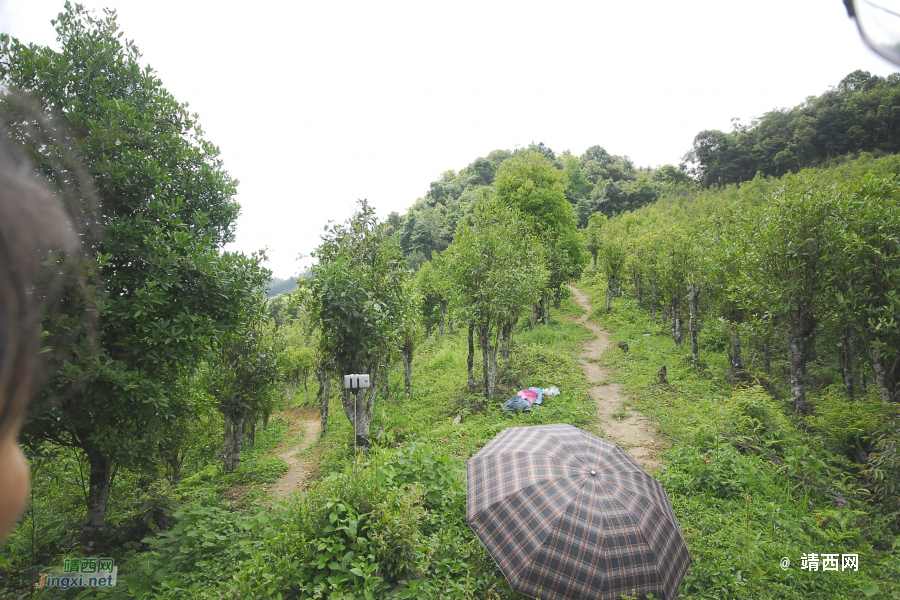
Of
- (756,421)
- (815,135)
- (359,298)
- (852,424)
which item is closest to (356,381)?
(359,298)

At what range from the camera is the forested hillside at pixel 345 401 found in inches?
209

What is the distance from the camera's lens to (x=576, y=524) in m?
4.84

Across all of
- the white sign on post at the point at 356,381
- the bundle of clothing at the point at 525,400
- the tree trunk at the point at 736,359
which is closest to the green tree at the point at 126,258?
the white sign on post at the point at 356,381

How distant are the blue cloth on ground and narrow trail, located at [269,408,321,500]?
623cm

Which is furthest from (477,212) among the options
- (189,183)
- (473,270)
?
(189,183)

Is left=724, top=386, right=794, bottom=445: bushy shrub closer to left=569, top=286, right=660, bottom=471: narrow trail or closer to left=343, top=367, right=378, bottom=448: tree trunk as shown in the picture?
left=569, top=286, right=660, bottom=471: narrow trail

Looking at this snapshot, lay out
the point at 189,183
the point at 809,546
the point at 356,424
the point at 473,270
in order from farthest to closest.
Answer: the point at 473,270, the point at 356,424, the point at 189,183, the point at 809,546

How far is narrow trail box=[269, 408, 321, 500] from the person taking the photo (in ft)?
36.3

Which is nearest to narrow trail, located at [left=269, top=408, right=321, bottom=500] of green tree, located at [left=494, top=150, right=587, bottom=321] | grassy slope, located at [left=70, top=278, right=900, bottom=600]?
grassy slope, located at [left=70, top=278, right=900, bottom=600]

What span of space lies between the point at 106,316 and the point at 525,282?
11473 millimetres

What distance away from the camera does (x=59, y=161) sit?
18.0ft

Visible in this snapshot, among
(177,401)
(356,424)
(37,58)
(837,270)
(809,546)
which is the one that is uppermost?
(37,58)

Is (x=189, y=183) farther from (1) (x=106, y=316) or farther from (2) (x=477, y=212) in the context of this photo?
(2) (x=477, y=212)

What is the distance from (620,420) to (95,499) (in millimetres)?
12350
